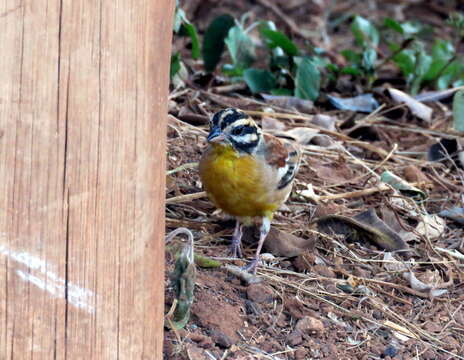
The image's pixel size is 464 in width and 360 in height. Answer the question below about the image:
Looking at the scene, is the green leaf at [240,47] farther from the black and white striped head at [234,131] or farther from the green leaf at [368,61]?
the black and white striped head at [234,131]

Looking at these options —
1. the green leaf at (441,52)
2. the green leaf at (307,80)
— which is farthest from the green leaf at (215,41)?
the green leaf at (441,52)

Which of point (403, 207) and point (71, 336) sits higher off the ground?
point (71, 336)

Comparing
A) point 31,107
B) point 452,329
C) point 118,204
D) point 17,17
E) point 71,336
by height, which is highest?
point 17,17

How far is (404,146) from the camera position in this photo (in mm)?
8266

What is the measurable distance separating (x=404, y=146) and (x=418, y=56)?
1369mm

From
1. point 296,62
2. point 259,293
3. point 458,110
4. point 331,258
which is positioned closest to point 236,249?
point 331,258

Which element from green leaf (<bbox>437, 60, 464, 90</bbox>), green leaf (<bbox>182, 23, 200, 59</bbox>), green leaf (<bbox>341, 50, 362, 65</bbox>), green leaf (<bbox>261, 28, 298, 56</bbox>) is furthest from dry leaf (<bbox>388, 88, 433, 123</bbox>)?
green leaf (<bbox>182, 23, 200, 59</bbox>)

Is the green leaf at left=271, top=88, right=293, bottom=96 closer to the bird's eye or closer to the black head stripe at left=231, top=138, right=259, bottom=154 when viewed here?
the black head stripe at left=231, top=138, right=259, bottom=154

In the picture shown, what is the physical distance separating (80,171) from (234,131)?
243 centimetres

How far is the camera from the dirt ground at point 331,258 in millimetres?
5020

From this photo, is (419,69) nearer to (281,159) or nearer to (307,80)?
(307,80)

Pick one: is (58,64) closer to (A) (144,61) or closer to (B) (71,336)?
(A) (144,61)

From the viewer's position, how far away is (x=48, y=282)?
11.9 ft

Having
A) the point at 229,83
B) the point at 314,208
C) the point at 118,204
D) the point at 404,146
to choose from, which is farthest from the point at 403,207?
the point at 118,204
